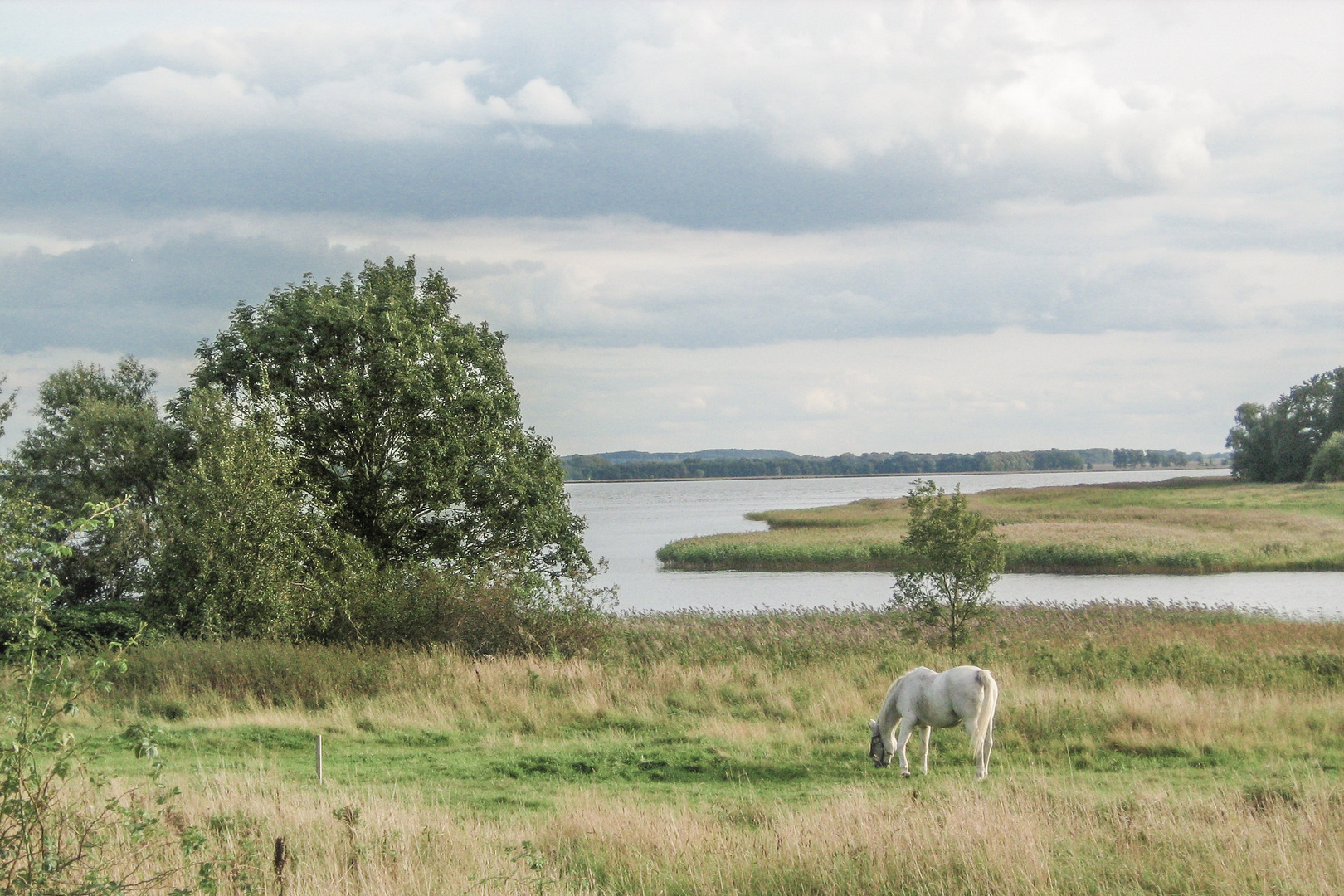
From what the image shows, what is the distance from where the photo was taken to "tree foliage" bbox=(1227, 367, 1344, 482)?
116 metres

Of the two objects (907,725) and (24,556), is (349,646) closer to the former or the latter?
(907,725)

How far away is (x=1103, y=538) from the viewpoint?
56.1 meters

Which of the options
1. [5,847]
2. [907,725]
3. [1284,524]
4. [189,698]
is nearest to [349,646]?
[189,698]

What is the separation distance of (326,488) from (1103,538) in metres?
44.5

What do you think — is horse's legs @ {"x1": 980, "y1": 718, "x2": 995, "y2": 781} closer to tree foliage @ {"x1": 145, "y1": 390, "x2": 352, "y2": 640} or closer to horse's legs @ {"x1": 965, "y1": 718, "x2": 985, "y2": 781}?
horse's legs @ {"x1": 965, "y1": 718, "x2": 985, "y2": 781}

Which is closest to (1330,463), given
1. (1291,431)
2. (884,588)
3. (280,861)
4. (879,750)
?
(1291,431)

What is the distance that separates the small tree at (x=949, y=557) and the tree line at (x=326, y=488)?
24.7 feet

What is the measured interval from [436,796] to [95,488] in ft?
79.4

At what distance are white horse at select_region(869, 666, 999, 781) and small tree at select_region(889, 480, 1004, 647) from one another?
9392 mm

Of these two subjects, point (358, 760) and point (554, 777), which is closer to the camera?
point (554, 777)

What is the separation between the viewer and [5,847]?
17.5ft

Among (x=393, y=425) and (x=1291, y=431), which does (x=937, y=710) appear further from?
(x=1291, y=431)

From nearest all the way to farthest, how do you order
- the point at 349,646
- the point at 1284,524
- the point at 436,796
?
the point at 436,796 < the point at 349,646 < the point at 1284,524

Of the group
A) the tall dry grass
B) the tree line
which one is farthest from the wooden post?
the tree line
